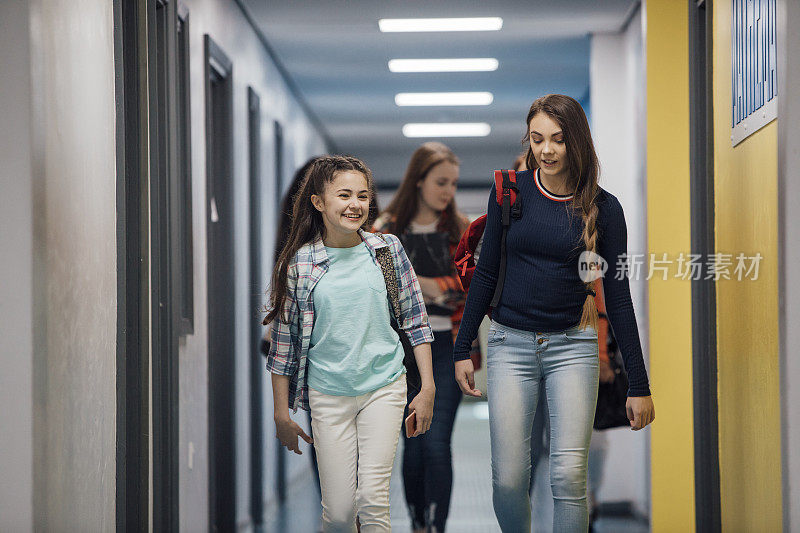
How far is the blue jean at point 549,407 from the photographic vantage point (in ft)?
8.30

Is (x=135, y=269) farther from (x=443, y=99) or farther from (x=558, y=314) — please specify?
(x=443, y=99)

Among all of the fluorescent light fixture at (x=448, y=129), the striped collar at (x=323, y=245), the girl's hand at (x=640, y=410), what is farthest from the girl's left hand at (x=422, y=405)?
the fluorescent light fixture at (x=448, y=129)

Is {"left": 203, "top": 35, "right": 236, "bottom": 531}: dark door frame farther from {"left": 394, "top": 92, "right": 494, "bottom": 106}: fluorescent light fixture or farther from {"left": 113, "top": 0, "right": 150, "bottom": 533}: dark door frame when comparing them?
{"left": 394, "top": 92, "right": 494, "bottom": 106}: fluorescent light fixture

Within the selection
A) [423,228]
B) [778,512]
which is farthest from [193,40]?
[778,512]

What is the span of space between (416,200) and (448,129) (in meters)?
5.29

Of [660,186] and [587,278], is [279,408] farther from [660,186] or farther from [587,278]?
[660,186]

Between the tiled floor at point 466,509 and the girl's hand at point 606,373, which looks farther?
the tiled floor at point 466,509

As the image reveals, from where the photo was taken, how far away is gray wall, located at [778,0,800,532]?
2.33 meters

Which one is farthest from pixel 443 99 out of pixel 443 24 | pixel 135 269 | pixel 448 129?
pixel 135 269

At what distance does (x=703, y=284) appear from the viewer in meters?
3.29

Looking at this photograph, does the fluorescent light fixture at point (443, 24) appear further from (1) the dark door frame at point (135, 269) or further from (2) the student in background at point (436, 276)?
(1) the dark door frame at point (135, 269)

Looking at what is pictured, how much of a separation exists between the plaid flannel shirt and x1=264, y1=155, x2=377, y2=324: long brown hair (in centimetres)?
3

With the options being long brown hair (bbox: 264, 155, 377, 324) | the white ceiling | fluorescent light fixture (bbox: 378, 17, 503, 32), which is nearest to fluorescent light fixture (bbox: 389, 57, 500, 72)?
the white ceiling

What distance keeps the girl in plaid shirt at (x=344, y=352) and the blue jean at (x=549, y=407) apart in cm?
21
